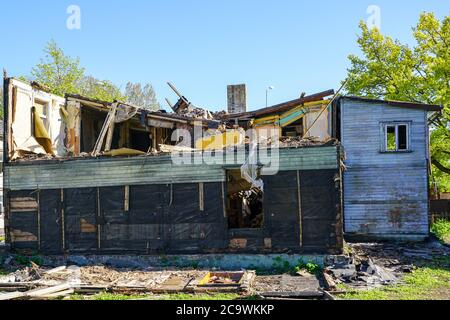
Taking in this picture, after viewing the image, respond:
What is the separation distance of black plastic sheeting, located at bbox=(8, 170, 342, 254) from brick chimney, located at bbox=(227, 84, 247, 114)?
1004 centimetres

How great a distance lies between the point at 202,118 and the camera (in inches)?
701

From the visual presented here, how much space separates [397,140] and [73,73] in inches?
1130

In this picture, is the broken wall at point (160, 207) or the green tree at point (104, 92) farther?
the green tree at point (104, 92)

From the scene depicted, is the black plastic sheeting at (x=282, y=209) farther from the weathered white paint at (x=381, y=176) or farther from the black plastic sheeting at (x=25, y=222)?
the black plastic sheeting at (x=25, y=222)

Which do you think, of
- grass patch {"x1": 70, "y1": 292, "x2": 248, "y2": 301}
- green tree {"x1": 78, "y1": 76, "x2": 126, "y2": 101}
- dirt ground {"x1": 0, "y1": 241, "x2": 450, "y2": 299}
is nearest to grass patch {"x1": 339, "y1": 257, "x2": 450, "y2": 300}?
dirt ground {"x1": 0, "y1": 241, "x2": 450, "y2": 299}

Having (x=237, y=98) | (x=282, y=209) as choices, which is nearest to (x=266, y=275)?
(x=282, y=209)

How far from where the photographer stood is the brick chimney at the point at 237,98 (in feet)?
76.3

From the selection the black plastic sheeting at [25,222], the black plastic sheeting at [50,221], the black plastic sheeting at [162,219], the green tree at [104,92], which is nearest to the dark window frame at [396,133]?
the black plastic sheeting at [162,219]

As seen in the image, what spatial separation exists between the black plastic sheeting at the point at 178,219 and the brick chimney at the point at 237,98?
10035 millimetres

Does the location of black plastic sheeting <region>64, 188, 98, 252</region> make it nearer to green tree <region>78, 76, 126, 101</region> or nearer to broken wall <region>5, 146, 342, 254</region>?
broken wall <region>5, 146, 342, 254</region>

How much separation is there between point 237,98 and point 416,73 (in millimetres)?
11219

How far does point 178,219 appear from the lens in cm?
1421
